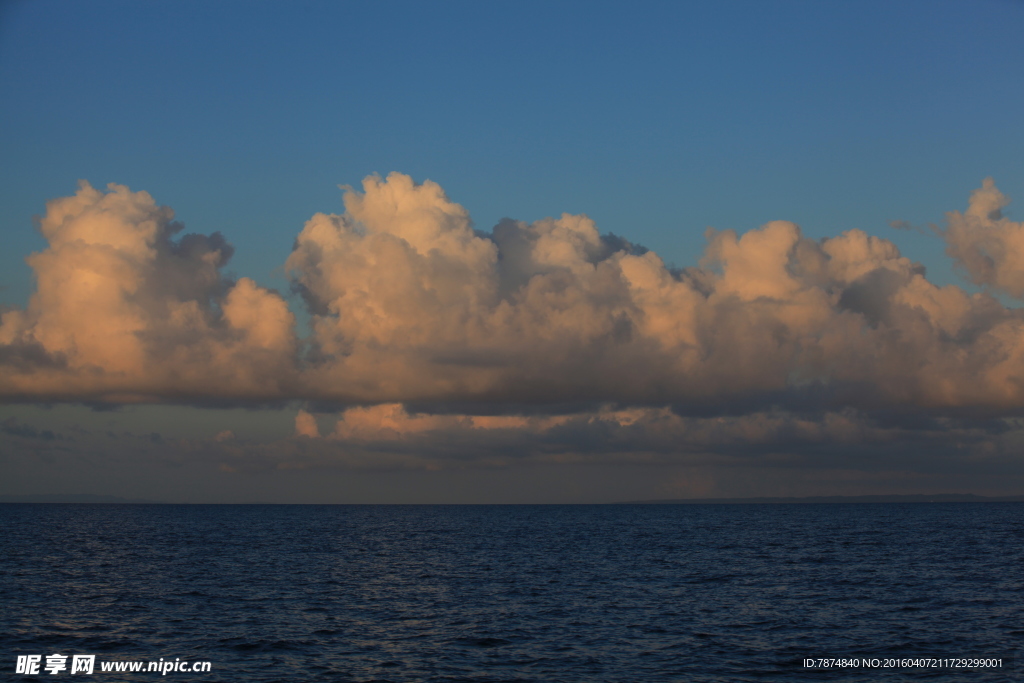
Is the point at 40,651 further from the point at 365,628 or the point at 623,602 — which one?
the point at 623,602

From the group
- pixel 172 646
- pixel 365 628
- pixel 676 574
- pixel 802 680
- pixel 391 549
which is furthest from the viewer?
pixel 391 549

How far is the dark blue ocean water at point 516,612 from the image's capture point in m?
43.5

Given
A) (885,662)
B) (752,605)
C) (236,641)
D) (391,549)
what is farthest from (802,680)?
(391,549)

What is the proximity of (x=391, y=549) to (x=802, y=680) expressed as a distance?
82429 millimetres

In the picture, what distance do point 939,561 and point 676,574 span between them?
112 feet

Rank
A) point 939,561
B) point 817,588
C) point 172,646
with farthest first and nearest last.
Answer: point 939,561, point 817,588, point 172,646

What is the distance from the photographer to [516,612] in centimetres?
5872

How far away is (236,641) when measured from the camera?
159 ft

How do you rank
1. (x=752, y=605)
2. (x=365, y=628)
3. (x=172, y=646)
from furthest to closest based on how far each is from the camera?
(x=752, y=605) → (x=365, y=628) → (x=172, y=646)

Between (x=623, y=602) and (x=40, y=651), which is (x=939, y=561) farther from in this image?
(x=40, y=651)

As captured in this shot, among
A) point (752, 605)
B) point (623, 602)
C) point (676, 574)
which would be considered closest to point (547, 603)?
point (623, 602)

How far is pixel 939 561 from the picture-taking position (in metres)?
93.0

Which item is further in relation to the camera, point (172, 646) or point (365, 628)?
point (365, 628)

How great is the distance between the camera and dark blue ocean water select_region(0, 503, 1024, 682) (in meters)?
43.5
